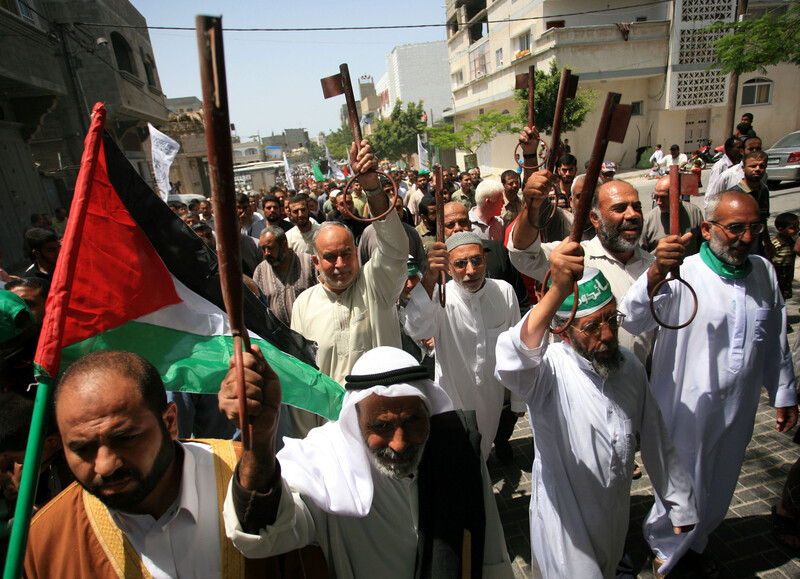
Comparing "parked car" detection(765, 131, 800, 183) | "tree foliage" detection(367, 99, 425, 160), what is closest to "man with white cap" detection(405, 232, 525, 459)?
"parked car" detection(765, 131, 800, 183)

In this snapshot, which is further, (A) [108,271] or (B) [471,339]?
(B) [471,339]

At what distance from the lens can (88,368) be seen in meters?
1.44

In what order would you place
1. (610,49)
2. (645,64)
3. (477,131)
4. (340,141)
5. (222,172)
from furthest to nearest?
(340,141), (477,131), (645,64), (610,49), (222,172)

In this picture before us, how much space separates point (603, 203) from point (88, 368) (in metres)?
2.97

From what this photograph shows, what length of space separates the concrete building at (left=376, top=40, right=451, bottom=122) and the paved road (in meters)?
55.1

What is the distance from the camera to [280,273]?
442 cm

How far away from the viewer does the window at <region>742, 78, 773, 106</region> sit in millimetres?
25328

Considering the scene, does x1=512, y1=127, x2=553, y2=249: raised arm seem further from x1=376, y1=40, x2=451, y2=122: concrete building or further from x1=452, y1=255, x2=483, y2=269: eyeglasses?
x1=376, y1=40, x2=451, y2=122: concrete building

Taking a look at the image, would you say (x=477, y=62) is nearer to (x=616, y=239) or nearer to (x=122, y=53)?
(x=122, y=53)

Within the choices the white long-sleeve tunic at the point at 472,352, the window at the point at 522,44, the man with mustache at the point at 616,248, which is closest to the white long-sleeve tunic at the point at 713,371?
the man with mustache at the point at 616,248

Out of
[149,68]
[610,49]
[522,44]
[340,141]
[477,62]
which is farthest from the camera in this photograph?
[340,141]

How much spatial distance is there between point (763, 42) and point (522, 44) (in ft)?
67.2

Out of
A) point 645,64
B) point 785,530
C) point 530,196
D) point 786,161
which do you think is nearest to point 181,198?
point 530,196

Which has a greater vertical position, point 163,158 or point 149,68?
point 149,68
